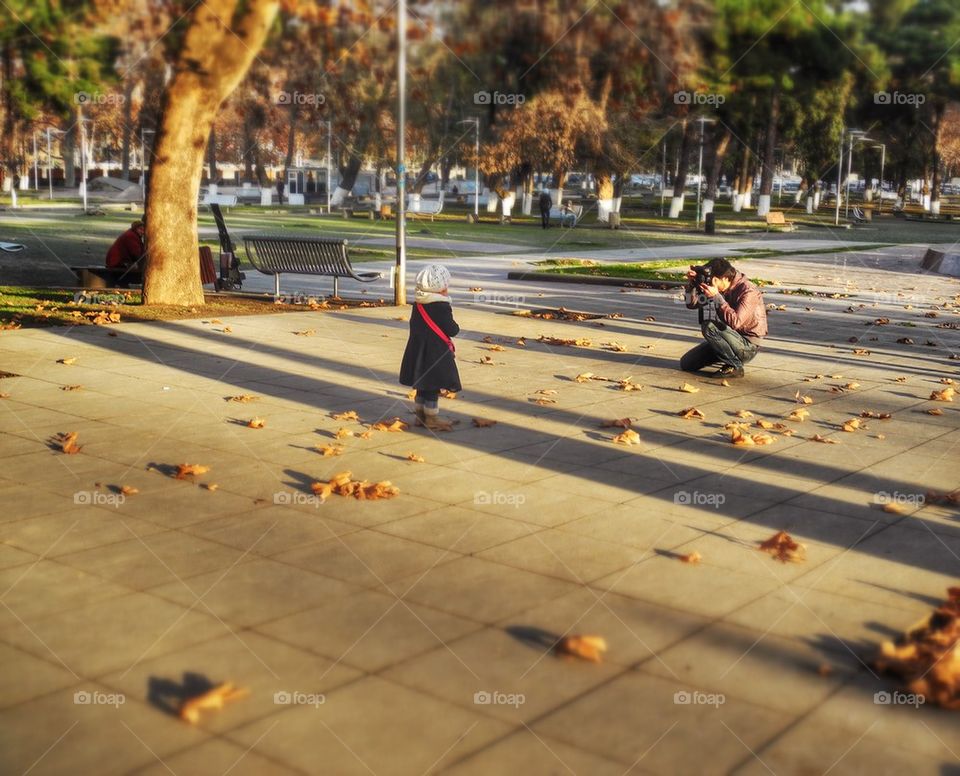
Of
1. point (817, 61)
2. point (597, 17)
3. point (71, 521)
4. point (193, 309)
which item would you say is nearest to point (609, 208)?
point (817, 61)

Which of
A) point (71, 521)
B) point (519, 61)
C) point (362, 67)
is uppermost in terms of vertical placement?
point (519, 61)

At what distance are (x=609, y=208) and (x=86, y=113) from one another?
108 feet

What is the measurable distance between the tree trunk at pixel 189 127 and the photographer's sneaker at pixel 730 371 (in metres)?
7.62

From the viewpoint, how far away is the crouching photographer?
10.9 m

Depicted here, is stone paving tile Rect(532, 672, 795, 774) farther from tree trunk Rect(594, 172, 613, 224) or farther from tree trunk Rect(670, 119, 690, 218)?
tree trunk Rect(670, 119, 690, 218)

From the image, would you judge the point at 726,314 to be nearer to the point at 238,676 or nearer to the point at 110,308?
the point at 238,676

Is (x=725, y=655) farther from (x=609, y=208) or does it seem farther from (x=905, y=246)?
(x=609, y=208)

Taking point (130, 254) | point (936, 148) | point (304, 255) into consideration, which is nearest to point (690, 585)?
point (304, 255)

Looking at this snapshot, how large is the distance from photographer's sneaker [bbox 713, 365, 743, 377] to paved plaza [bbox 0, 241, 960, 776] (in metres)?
0.26

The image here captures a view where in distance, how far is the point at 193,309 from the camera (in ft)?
50.4

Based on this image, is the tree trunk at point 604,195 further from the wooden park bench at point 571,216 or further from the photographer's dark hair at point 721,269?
the photographer's dark hair at point 721,269

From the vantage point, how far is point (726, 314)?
11.0 metres

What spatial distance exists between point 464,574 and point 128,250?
12571 mm

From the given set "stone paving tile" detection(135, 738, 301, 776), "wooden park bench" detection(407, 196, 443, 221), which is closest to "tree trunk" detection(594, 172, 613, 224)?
"wooden park bench" detection(407, 196, 443, 221)
